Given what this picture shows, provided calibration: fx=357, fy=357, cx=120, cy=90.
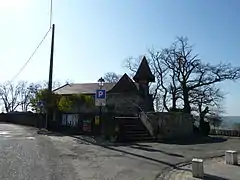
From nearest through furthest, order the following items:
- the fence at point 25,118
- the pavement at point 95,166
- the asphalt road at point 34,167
A: the asphalt road at point 34,167 → the pavement at point 95,166 → the fence at point 25,118

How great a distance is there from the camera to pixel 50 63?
32.0 m

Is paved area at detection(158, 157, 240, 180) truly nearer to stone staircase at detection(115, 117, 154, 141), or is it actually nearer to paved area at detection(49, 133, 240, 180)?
paved area at detection(49, 133, 240, 180)

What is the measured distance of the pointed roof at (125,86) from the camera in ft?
177

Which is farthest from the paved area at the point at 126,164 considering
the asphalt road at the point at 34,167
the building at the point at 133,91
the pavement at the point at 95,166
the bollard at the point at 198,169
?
the building at the point at 133,91

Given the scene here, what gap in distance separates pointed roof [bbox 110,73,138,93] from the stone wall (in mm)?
25060

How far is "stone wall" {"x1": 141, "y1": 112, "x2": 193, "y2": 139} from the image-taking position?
26.3 meters

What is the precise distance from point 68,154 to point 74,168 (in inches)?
154

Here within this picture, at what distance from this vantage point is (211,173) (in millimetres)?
11391

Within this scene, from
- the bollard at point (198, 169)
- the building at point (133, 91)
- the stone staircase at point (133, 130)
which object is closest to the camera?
the bollard at point (198, 169)

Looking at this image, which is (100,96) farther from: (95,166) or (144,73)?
(144,73)

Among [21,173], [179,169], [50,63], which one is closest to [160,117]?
[50,63]

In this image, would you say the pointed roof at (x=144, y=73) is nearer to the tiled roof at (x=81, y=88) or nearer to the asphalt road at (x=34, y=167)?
the tiled roof at (x=81, y=88)

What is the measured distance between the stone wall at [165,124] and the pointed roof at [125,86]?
25060mm

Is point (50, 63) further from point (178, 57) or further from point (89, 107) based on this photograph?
point (178, 57)
